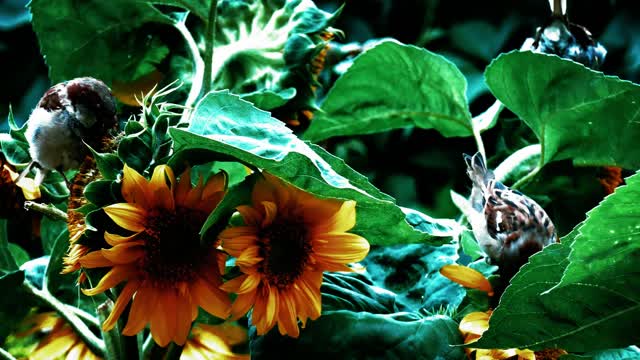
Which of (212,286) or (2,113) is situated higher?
(212,286)

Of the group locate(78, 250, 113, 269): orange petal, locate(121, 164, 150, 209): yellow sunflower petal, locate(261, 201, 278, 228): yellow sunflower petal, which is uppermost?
locate(121, 164, 150, 209): yellow sunflower petal

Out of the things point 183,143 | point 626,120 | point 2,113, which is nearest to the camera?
point 183,143

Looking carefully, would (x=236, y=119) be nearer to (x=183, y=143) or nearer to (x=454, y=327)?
(x=183, y=143)

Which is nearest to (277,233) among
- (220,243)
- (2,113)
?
(220,243)

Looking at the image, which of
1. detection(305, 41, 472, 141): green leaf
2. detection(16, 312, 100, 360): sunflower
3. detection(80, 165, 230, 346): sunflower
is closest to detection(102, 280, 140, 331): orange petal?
detection(80, 165, 230, 346): sunflower

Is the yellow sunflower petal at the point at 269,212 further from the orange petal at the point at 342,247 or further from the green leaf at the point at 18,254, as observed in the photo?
the green leaf at the point at 18,254

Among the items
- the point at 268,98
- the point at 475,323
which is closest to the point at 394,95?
the point at 268,98

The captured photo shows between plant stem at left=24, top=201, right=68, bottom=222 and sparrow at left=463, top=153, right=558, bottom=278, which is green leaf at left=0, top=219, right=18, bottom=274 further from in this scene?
sparrow at left=463, top=153, right=558, bottom=278
